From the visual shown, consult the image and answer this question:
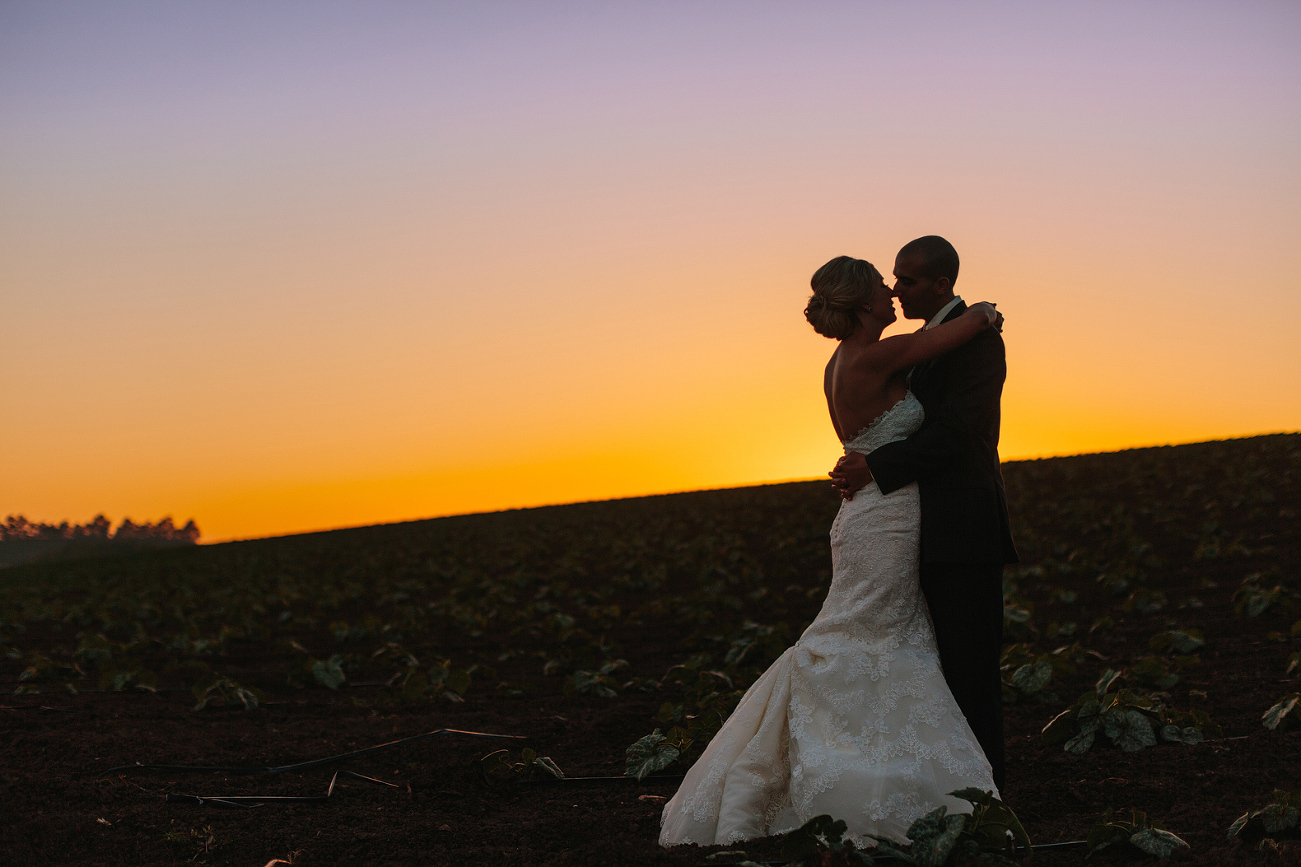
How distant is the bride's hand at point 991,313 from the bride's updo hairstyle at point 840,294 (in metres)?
0.43

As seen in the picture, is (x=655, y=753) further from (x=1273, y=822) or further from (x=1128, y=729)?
(x=1273, y=822)

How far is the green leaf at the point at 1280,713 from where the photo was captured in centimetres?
564

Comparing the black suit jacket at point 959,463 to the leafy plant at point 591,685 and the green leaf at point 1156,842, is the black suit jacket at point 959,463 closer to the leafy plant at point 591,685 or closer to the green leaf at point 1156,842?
the green leaf at point 1156,842

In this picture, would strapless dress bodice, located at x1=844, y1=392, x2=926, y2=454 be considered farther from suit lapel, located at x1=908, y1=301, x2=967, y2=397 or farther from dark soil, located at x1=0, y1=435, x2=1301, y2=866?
dark soil, located at x1=0, y1=435, x2=1301, y2=866

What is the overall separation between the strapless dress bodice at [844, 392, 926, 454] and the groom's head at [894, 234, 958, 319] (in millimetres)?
403

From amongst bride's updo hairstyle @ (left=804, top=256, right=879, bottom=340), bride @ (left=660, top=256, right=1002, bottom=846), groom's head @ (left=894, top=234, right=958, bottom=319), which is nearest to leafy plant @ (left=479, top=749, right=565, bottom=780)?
bride @ (left=660, top=256, right=1002, bottom=846)

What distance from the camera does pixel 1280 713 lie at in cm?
566

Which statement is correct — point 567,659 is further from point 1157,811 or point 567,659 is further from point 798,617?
point 1157,811

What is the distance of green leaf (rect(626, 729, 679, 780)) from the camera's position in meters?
5.37

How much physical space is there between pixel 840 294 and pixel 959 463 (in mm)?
851

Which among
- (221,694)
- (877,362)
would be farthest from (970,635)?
(221,694)

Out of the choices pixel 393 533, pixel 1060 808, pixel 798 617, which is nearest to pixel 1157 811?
pixel 1060 808

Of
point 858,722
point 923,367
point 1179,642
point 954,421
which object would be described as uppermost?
point 923,367

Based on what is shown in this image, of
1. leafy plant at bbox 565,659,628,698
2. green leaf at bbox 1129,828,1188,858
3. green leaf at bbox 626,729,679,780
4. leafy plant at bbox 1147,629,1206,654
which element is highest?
green leaf at bbox 626,729,679,780
